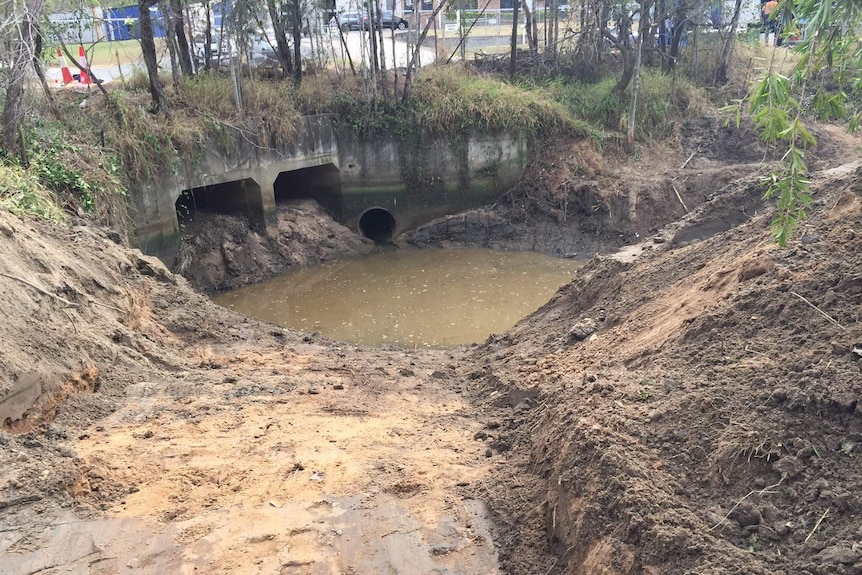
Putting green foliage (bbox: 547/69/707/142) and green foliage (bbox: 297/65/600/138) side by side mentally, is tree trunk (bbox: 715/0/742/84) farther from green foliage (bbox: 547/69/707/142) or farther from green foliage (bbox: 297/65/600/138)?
green foliage (bbox: 297/65/600/138)

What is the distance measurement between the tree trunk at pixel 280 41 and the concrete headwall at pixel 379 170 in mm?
1629

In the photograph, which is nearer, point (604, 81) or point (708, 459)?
point (708, 459)

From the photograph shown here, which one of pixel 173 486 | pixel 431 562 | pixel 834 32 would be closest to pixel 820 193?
pixel 834 32

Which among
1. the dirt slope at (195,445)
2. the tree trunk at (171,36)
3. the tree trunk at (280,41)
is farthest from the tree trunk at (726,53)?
the dirt slope at (195,445)

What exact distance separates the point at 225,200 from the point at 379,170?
10.7 feet

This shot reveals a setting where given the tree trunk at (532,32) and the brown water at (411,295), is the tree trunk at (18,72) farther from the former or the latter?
the tree trunk at (532,32)

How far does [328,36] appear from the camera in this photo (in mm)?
15148

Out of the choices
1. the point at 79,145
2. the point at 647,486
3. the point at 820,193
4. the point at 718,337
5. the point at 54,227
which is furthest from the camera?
the point at 79,145

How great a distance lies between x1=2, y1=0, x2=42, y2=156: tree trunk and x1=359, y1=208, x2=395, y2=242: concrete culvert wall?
7.21 meters

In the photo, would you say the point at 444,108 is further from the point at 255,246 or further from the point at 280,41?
the point at 255,246

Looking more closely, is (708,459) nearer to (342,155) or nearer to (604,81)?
(342,155)

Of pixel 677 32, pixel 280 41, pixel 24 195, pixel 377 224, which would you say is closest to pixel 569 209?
pixel 377 224

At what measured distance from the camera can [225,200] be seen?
1360cm

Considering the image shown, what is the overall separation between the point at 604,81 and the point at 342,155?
6826 millimetres
